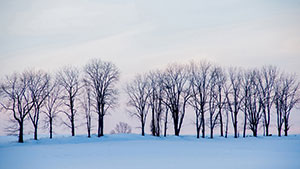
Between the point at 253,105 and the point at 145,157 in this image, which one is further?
the point at 253,105

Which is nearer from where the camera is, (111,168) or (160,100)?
(111,168)

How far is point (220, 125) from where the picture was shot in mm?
49438

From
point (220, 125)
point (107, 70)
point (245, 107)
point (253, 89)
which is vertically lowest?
point (220, 125)

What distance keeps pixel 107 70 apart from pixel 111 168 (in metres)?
35.4

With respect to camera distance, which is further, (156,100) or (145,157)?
(156,100)

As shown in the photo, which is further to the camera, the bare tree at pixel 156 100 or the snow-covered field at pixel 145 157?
the bare tree at pixel 156 100

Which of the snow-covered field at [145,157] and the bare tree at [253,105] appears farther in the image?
the bare tree at [253,105]

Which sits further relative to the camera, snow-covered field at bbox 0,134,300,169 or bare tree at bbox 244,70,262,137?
bare tree at bbox 244,70,262,137

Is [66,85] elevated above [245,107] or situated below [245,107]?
above

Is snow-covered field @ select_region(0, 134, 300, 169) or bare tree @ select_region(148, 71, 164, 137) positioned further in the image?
bare tree @ select_region(148, 71, 164, 137)

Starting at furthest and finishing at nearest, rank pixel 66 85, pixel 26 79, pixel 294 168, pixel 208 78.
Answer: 1. pixel 208 78
2. pixel 66 85
3. pixel 26 79
4. pixel 294 168

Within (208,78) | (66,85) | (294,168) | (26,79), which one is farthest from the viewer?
(208,78)

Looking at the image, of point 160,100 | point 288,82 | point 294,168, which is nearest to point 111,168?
point 294,168

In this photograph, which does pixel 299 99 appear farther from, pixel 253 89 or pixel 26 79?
pixel 26 79
